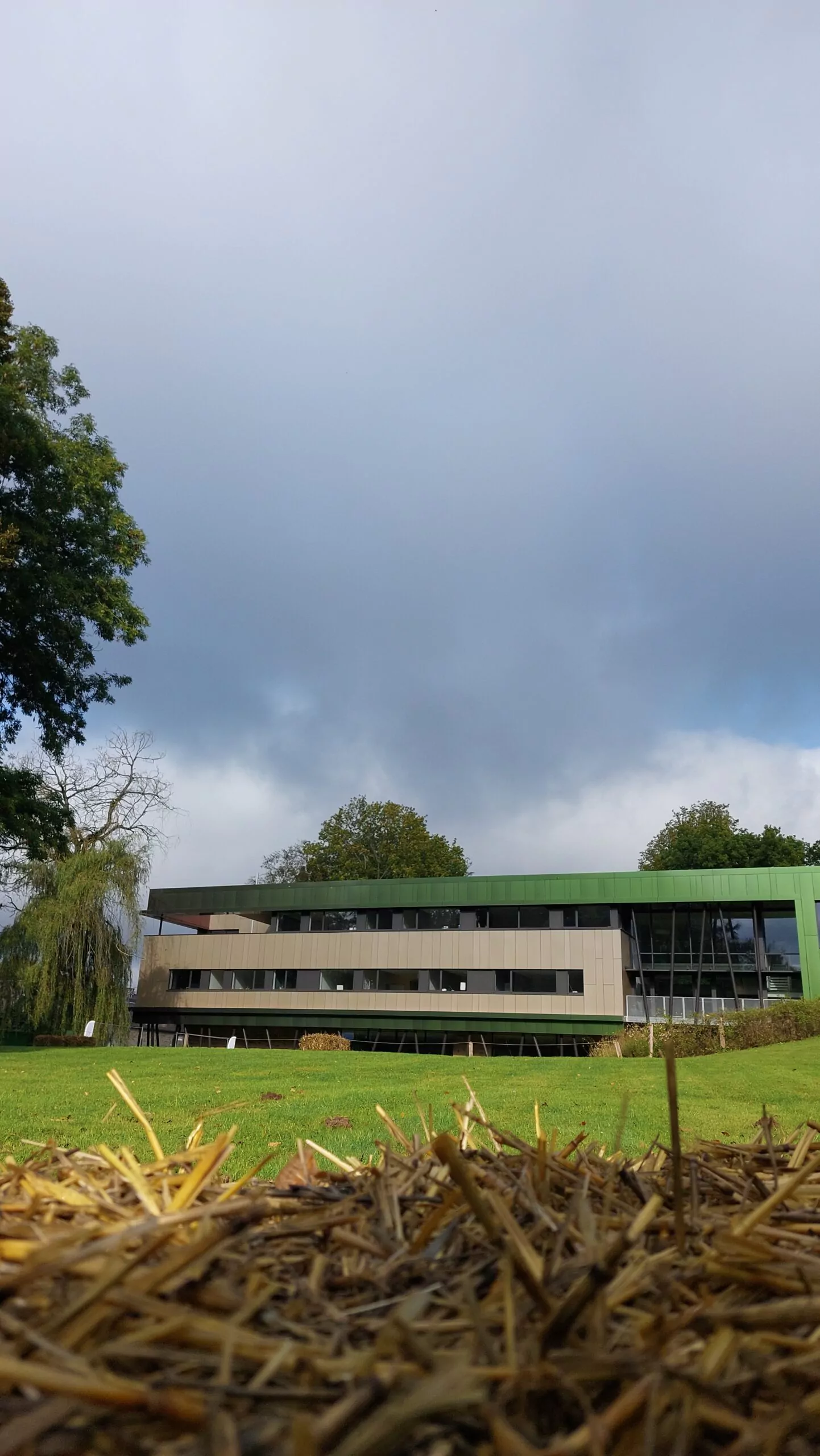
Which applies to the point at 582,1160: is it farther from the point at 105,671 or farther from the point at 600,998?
the point at 600,998

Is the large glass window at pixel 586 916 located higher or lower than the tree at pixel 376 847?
lower

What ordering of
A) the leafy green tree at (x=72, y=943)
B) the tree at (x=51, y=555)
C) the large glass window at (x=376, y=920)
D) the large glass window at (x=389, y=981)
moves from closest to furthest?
1. the tree at (x=51, y=555)
2. the leafy green tree at (x=72, y=943)
3. the large glass window at (x=389, y=981)
4. the large glass window at (x=376, y=920)

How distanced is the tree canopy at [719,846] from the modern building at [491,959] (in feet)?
47.7

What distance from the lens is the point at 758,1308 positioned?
3.15ft

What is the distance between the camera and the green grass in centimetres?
912

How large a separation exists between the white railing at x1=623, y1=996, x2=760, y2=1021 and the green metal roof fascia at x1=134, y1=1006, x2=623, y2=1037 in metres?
0.99

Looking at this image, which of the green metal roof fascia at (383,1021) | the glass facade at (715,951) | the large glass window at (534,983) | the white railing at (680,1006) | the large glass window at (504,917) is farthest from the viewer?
the large glass window at (504,917)

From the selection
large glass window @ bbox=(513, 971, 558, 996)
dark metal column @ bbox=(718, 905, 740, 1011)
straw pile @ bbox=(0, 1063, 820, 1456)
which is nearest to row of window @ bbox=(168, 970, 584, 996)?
large glass window @ bbox=(513, 971, 558, 996)

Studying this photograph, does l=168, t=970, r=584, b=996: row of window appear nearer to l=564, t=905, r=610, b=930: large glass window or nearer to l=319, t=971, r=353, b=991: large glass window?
l=319, t=971, r=353, b=991: large glass window

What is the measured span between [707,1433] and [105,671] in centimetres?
2639

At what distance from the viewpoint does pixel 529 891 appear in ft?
132

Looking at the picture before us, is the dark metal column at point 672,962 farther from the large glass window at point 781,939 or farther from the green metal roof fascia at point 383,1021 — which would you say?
the large glass window at point 781,939

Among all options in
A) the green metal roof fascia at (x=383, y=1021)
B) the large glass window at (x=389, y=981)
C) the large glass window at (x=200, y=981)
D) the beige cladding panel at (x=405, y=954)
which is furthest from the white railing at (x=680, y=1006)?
the large glass window at (x=200, y=981)

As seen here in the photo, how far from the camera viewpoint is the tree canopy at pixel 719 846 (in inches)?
2157
